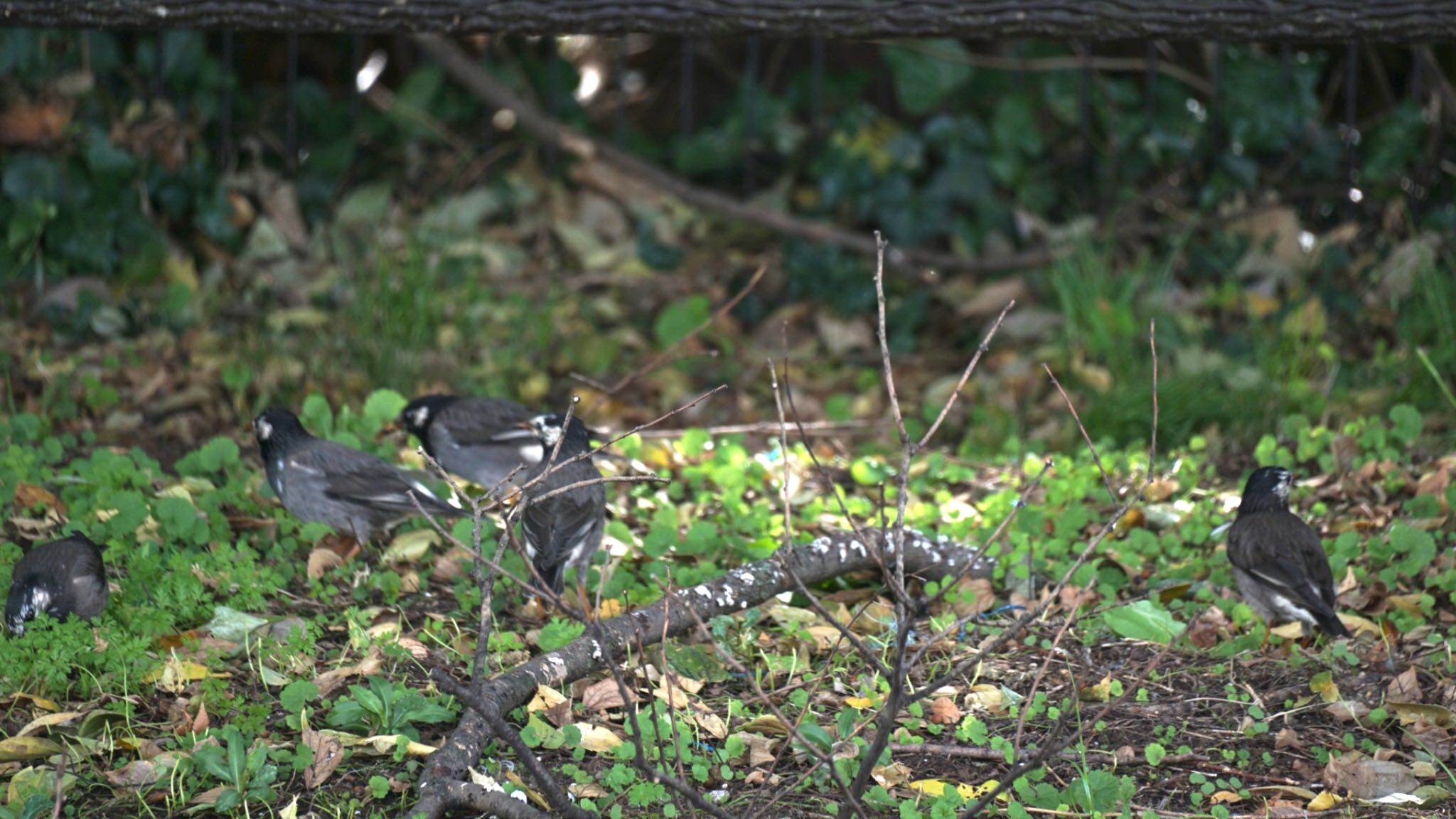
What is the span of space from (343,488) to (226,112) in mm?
3290

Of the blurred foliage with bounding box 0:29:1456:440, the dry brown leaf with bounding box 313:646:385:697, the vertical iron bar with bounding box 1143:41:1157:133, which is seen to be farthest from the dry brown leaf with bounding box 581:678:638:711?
the vertical iron bar with bounding box 1143:41:1157:133

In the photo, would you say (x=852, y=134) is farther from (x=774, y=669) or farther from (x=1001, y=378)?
(x=774, y=669)

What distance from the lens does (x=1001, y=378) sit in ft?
23.0

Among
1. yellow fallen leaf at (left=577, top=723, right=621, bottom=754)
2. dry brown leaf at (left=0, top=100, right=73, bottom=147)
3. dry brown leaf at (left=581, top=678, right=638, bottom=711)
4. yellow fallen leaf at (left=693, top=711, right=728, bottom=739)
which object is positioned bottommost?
yellow fallen leaf at (left=693, top=711, right=728, bottom=739)

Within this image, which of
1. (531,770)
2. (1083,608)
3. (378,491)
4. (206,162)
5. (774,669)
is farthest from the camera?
(206,162)

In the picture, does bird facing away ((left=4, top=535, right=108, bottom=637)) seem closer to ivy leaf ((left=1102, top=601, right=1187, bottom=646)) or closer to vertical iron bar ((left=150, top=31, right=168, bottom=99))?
ivy leaf ((left=1102, top=601, right=1187, bottom=646))

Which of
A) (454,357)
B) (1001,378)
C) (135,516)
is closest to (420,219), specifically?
(454,357)

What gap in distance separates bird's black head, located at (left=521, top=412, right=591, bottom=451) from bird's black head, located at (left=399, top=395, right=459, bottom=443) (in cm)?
31

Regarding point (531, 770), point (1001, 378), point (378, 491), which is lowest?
point (1001, 378)

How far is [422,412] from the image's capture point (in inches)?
219

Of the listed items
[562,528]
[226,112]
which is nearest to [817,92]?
[226,112]

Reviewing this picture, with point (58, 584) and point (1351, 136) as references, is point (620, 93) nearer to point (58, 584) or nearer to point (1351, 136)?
point (1351, 136)

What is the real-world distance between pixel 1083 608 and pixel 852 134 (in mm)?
3920

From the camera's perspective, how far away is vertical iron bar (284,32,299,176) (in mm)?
7426
